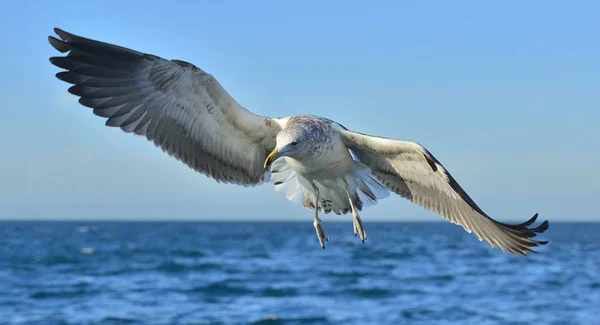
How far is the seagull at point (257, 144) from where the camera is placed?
303 inches

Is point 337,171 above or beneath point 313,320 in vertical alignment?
above

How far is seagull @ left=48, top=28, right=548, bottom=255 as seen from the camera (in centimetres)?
771

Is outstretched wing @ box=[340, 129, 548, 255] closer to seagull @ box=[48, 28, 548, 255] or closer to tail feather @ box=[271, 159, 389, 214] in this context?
seagull @ box=[48, 28, 548, 255]

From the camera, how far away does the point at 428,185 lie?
837 cm

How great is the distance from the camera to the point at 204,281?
33219 mm

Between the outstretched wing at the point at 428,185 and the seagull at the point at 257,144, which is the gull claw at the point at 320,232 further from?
the outstretched wing at the point at 428,185

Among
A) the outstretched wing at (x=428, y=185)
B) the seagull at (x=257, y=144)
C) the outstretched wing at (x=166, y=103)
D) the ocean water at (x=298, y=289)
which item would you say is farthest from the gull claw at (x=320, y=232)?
the ocean water at (x=298, y=289)

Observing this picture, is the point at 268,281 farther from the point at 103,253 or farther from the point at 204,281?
the point at 103,253

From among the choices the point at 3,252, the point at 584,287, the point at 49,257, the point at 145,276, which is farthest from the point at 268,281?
the point at 3,252

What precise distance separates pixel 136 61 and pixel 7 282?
2799 centimetres

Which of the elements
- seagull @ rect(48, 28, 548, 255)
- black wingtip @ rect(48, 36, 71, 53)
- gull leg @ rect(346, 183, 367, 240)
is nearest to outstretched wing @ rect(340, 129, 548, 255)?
seagull @ rect(48, 28, 548, 255)

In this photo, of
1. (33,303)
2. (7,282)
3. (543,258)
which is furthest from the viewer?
(543,258)

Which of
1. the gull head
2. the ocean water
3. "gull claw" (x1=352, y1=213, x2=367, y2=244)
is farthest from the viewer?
the ocean water

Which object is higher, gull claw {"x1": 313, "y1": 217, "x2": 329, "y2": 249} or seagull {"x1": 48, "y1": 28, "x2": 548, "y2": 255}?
seagull {"x1": 48, "y1": 28, "x2": 548, "y2": 255}
